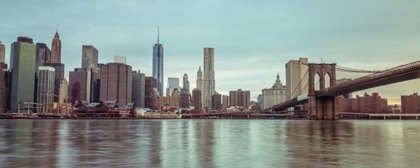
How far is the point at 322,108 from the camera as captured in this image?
106 meters

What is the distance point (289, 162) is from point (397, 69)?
193 feet

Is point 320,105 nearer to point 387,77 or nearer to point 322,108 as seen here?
point 322,108

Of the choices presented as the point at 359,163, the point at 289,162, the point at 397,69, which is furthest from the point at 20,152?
the point at 397,69

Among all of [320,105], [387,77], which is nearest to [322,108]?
[320,105]

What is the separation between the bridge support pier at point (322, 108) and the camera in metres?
104

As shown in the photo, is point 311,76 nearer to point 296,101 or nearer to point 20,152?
point 296,101

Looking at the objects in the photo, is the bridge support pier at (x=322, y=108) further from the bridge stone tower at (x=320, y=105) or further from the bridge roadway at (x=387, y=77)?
the bridge roadway at (x=387, y=77)

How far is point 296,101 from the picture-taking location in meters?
124

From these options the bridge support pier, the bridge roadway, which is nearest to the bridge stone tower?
the bridge support pier

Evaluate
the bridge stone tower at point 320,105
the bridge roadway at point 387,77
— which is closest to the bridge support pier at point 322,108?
the bridge stone tower at point 320,105

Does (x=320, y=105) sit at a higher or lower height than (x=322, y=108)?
higher

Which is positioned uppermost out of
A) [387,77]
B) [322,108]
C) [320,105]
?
[387,77]

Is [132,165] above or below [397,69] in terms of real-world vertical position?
below

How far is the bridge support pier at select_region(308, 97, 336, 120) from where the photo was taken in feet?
341
